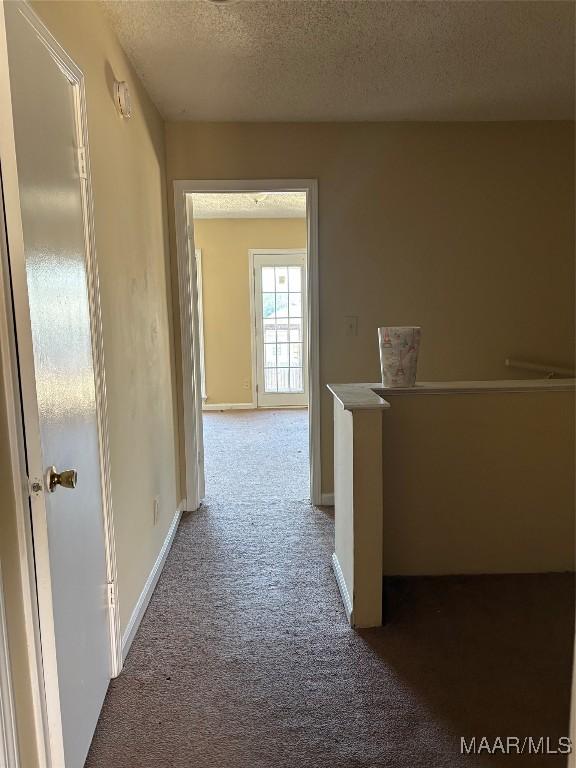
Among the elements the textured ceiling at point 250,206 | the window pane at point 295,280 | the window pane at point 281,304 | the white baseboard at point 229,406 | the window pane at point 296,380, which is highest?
the textured ceiling at point 250,206

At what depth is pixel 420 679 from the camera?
68.1 inches

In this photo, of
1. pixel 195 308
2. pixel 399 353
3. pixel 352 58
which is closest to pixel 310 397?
pixel 195 308

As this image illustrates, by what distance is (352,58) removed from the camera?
2.29m

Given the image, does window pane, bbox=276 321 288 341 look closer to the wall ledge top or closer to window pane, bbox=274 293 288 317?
window pane, bbox=274 293 288 317

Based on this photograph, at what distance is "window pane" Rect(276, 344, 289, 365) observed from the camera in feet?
21.6

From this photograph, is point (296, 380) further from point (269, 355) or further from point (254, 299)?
point (254, 299)

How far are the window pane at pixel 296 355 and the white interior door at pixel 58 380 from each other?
16.6 feet

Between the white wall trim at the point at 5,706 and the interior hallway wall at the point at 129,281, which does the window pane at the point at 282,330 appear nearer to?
the interior hallway wall at the point at 129,281

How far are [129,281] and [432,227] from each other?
1997mm

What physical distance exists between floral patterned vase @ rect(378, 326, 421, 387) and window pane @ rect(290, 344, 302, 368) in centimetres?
434

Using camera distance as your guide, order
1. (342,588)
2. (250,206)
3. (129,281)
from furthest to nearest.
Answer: (250,206), (342,588), (129,281)

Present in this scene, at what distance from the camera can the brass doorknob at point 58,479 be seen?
3.77 feet

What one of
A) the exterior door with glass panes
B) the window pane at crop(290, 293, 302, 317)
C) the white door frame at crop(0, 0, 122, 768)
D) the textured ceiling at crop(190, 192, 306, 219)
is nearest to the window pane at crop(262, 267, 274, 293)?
the exterior door with glass panes

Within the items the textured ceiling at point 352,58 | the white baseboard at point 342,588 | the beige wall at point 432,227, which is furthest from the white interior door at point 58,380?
A: the beige wall at point 432,227
